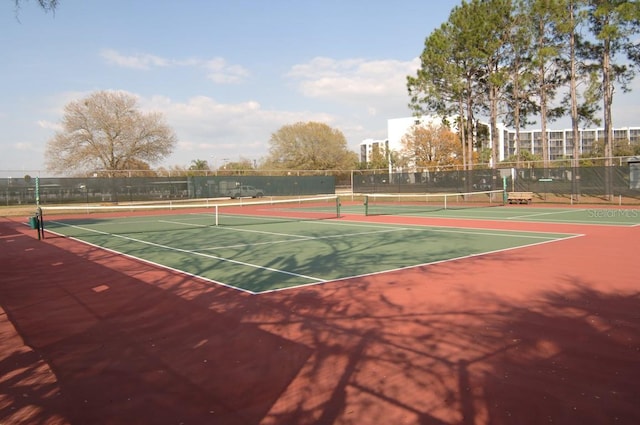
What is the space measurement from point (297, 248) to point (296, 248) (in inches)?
1.1

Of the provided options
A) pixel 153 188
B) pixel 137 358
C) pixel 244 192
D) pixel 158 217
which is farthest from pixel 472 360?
pixel 244 192

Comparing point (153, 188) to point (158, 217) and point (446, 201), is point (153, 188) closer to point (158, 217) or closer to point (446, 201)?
point (158, 217)

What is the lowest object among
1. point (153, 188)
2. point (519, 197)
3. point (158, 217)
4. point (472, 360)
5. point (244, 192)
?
point (472, 360)

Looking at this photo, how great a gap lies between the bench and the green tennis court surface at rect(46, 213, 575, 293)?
47.4 feet

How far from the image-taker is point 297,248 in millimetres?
12711

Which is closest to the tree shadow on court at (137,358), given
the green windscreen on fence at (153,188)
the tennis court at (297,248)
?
the tennis court at (297,248)

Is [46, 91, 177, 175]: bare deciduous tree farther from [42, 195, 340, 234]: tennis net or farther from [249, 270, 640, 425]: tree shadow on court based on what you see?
[249, 270, 640, 425]: tree shadow on court

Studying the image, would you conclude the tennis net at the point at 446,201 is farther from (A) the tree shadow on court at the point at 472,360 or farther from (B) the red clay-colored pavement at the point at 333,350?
(A) the tree shadow on court at the point at 472,360

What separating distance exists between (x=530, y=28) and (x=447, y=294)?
108 ft

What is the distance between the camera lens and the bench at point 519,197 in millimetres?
29008

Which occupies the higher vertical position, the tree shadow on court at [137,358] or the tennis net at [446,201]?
the tennis net at [446,201]

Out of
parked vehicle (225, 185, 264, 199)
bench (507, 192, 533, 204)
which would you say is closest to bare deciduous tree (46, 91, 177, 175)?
Result: parked vehicle (225, 185, 264, 199)

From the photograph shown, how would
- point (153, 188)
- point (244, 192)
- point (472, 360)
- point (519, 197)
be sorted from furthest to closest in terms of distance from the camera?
point (244, 192) < point (153, 188) < point (519, 197) < point (472, 360)

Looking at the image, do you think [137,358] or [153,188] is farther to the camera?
[153,188]
